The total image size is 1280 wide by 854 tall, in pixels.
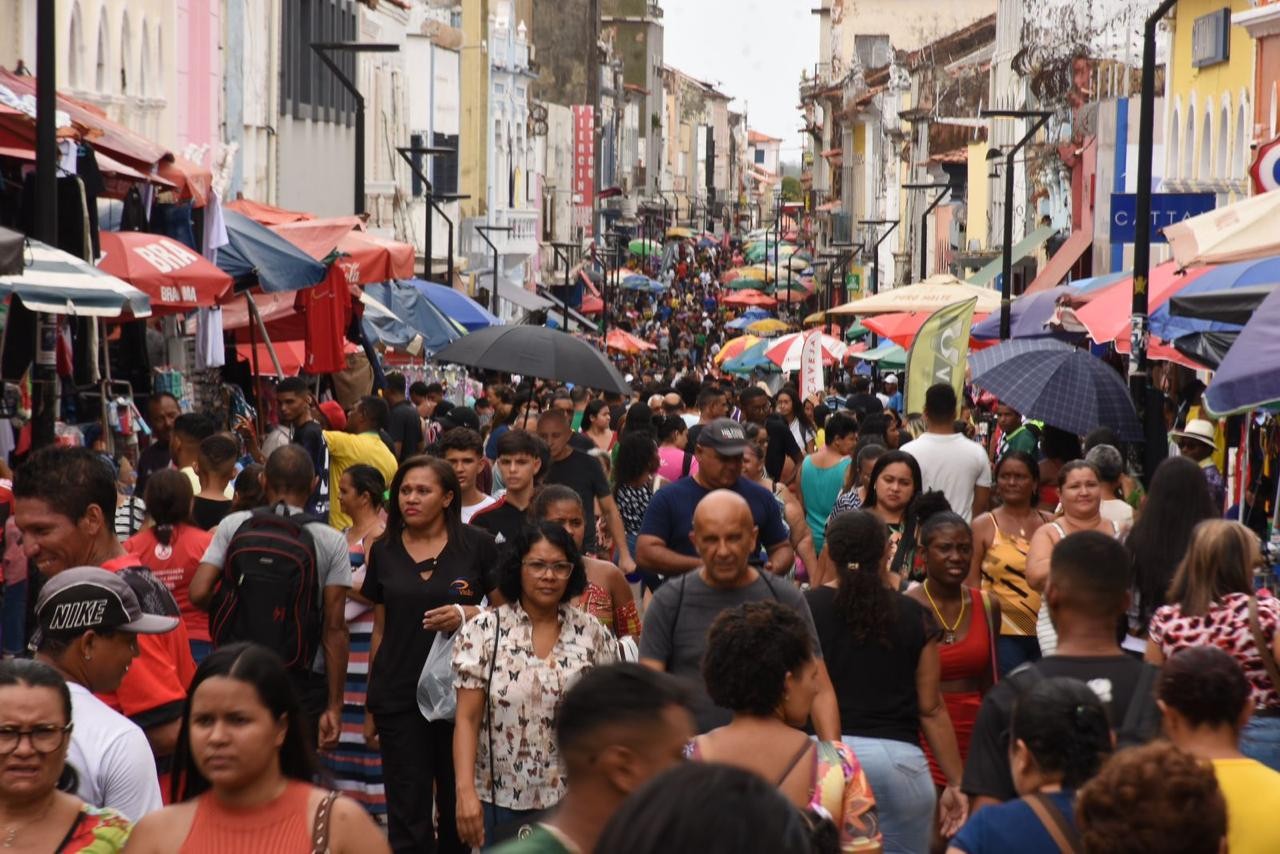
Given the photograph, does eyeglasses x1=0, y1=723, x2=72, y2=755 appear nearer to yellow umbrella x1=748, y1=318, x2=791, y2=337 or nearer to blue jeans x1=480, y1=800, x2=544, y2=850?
blue jeans x1=480, y1=800, x2=544, y2=850

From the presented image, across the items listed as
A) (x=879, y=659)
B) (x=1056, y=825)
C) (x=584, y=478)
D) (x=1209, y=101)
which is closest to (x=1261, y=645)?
(x=879, y=659)

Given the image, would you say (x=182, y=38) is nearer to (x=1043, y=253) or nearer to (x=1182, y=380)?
(x=1182, y=380)

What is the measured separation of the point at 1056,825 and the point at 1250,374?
6190 millimetres

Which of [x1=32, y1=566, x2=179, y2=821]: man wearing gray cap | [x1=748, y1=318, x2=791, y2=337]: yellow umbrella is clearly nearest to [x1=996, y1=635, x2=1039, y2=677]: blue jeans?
[x1=32, y1=566, x2=179, y2=821]: man wearing gray cap

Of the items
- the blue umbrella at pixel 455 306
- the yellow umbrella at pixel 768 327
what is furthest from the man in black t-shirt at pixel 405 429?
the yellow umbrella at pixel 768 327

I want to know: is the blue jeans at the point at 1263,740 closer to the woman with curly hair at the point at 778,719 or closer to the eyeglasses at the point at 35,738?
the woman with curly hair at the point at 778,719

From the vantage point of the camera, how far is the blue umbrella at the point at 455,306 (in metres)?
29.2

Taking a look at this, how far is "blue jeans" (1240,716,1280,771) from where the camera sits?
6.79m

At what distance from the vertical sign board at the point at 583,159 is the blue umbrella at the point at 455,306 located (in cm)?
Result: 5459

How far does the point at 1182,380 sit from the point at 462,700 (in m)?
14.8

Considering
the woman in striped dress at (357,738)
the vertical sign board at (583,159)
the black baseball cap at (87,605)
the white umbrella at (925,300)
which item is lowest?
the woman in striped dress at (357,738)

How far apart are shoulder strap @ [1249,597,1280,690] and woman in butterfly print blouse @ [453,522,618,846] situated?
2057 mm

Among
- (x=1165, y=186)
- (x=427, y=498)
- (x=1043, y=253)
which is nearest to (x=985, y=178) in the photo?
(x=1043, y=253)

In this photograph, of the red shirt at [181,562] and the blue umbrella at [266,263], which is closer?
the red shirt at [181,562]
